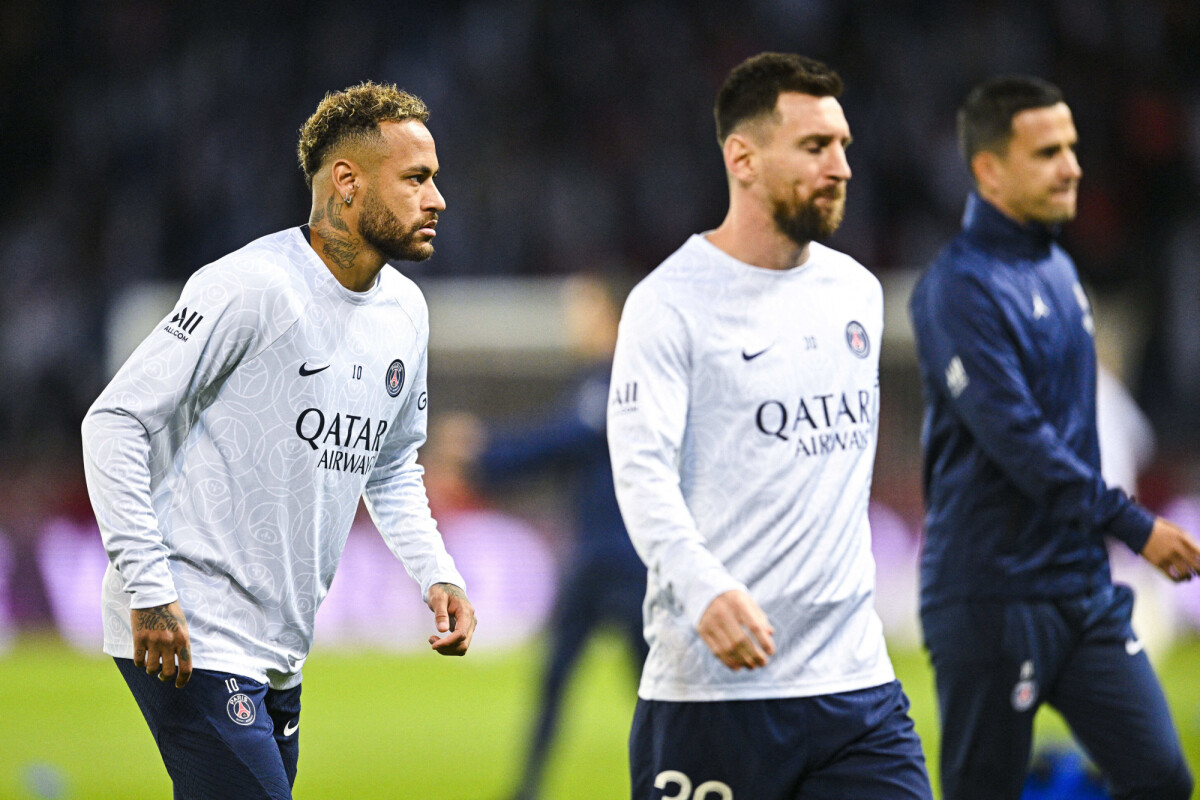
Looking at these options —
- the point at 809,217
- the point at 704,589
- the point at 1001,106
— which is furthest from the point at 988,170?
the point at 704,589

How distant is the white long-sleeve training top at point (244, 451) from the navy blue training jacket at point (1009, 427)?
176cm

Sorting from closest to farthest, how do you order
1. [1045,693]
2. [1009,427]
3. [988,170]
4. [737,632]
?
[737,632] → [1009,427] → [1045,693] → [988,170]

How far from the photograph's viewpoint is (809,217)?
3842mm

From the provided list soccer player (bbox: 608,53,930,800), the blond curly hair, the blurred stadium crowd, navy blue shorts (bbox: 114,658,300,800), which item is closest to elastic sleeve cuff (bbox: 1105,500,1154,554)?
soccer player (bbox: 608,53,930,800)

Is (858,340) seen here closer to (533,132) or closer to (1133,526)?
(1133,526)

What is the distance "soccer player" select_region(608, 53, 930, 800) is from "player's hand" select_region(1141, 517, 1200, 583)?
886mm

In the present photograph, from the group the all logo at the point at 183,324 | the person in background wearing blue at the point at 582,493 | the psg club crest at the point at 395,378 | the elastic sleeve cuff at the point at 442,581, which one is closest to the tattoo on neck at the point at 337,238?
the psg club crest at the point at 395,378

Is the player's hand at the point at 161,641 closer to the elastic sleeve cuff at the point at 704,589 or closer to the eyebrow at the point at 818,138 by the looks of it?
the elastic sleeve cuff at the point at 704,589

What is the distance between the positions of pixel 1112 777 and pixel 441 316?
1220 centimetres

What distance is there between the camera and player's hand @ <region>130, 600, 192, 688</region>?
131 inches

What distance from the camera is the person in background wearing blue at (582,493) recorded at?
22.0 ft

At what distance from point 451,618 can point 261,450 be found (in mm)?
618

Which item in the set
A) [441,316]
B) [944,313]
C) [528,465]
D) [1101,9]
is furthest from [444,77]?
[944,313]

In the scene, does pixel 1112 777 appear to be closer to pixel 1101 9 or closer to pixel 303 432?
pixel 303 432
